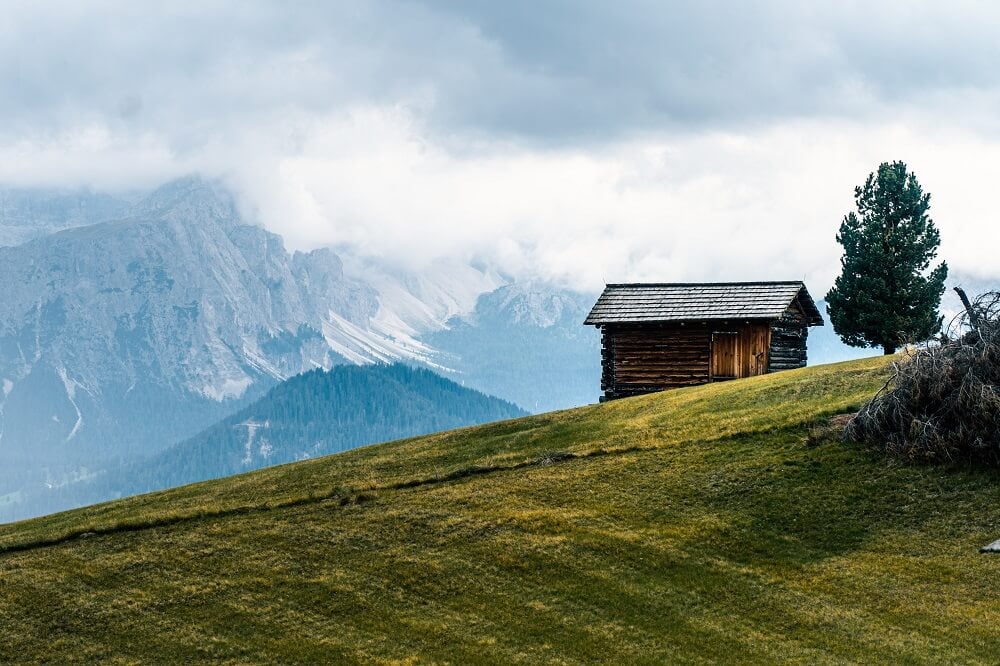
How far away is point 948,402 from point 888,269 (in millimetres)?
35086

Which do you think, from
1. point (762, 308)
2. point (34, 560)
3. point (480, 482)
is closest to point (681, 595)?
point (480, 482)

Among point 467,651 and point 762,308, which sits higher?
point 762,308

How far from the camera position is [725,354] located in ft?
182

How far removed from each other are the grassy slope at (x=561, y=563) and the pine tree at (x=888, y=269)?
2754cm

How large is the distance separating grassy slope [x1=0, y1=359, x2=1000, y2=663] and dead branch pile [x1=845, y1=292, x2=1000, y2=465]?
79 cm

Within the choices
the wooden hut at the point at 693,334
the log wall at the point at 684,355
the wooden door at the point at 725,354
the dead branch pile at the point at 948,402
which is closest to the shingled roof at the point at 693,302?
the wooden hut at the point at 693,334

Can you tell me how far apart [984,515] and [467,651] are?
11.6 metres

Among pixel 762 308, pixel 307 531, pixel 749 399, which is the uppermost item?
pixel 762 308

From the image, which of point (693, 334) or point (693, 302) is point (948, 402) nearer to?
point (693, 334)

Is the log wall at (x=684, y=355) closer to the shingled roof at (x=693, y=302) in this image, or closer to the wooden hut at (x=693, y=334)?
the wooden hut at (x=693, y=334)

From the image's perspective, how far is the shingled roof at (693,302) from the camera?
5481cm

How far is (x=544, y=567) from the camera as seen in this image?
2364cm

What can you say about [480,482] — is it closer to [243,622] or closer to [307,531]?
[307,531]

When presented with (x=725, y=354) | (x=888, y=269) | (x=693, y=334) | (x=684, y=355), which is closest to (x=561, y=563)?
(x=684, y=355)
